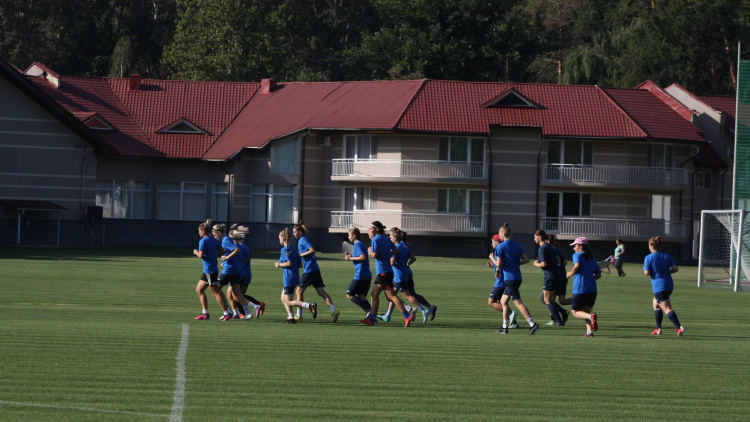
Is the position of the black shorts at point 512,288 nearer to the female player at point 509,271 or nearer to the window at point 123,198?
the female player at point 509,271

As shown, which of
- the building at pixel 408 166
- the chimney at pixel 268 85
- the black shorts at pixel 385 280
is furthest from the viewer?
the chimney at pixel 268 85

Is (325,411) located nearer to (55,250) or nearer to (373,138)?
(55,250)

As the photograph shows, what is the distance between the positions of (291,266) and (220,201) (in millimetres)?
39604

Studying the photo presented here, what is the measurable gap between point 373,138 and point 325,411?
46.8m

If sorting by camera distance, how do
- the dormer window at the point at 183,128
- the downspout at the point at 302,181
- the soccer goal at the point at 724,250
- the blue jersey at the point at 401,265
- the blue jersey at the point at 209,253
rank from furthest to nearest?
1. the dormer window at the point at 183,128
2. the downspout at the point at 302,181
3. the soccer goal at the point at 724,250
4. the blue jersey at the point at 401,265
5. the blue jersey at the point at 209,253

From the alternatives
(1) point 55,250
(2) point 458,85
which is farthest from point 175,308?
(2) point 458,85

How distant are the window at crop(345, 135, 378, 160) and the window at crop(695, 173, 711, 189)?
61.6 feet

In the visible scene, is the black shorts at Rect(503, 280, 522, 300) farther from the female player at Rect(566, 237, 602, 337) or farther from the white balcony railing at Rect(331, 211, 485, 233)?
the white balcony railing at Rect(331, 211, 485, 233)

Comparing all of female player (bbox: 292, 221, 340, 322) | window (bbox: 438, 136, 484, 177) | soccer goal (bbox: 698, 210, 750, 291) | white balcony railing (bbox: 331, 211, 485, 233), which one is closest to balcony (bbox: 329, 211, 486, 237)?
white balcony railing (bbox: 331, 211, 485, 233)

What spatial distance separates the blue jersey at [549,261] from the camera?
2020 cm

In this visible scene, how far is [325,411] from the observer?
33.4 ft

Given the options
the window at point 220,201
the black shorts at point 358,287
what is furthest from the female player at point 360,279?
the window at point 220,201

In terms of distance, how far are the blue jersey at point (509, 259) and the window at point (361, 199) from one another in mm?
38265

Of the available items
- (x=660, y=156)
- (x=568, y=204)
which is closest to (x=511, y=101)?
(x=568, y=204)
